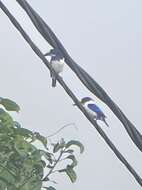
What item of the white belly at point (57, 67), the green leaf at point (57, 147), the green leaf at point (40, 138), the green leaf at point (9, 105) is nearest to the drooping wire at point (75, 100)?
the white belly at point (57, 67)

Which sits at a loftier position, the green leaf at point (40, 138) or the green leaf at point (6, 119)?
the green leaf at point (6, 119)

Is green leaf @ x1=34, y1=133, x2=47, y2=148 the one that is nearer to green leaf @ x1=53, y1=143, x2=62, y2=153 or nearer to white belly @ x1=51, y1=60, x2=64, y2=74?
green leaf @ x1=53, y1=143, x2=62, y2=153

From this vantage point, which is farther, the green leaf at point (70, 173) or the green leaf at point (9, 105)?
the green leaf at point (70, 173)

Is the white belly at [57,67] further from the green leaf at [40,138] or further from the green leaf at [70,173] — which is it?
the green leaf at [70,173]

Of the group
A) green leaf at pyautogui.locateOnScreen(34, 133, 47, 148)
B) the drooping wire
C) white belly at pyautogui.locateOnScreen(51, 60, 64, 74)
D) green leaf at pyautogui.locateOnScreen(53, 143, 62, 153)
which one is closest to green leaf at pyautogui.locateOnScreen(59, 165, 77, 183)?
green leaf at pyautogui.locateOnScreen(53, 143, 62, 153)

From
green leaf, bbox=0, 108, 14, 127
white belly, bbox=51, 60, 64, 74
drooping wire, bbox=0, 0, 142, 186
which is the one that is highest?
white belly, bbox=51, 60, 64, 74

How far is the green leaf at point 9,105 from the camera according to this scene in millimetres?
3969

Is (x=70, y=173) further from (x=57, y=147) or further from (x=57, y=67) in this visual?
(x=57, y=67)

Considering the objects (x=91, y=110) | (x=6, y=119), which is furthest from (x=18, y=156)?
(x=91, y=110)

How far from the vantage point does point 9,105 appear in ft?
13.1

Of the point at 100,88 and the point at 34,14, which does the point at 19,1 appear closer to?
the point at 34,14

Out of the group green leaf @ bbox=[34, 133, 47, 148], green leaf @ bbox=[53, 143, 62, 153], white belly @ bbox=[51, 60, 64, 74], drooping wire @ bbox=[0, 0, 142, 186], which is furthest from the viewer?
green leaf @ bbox=[53, 143, 62, 153]

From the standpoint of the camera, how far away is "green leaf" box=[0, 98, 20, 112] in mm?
3969

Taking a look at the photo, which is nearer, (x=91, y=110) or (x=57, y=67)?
(x=57, y=67)
